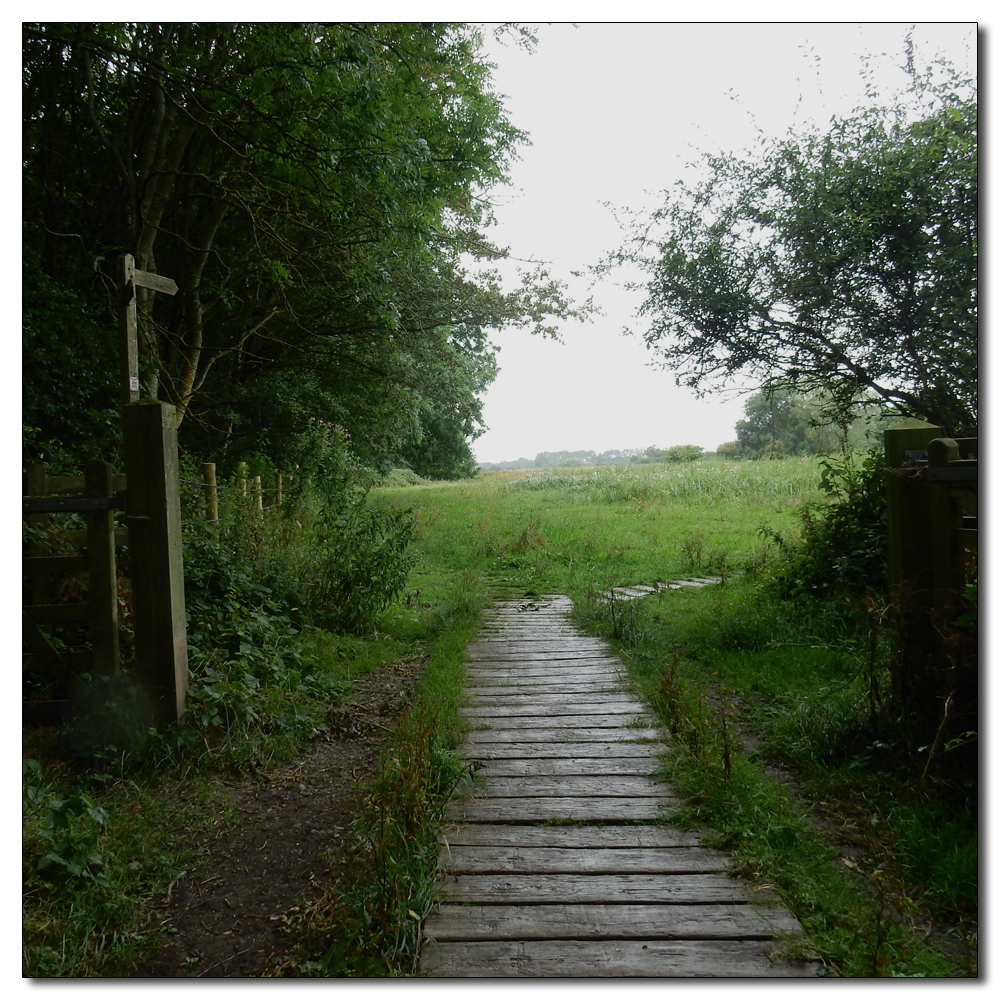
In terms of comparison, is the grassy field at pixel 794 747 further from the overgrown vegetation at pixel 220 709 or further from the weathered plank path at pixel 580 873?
the overgrown vegetation at pixel 220 709

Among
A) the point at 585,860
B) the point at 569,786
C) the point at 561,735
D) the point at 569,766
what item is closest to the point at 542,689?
the point at 561,735

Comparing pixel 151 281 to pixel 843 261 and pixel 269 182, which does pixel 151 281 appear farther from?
pixel 843 261

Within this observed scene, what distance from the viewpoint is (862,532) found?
21.3 ft

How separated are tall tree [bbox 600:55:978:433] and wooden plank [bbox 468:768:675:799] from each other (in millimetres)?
3594

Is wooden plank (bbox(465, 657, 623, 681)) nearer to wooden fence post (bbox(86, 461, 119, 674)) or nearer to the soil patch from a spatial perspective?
the soil patch

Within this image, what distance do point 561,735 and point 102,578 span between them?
2914mm

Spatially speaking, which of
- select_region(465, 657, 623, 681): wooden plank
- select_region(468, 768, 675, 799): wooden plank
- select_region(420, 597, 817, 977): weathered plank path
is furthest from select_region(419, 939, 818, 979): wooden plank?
select_region(465, 657, 623, 681): wooden plank

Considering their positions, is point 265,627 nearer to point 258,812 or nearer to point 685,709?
point 258,812

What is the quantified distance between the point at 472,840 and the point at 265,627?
2901mm

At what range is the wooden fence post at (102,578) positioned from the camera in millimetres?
3746

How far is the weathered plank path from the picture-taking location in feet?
7.27

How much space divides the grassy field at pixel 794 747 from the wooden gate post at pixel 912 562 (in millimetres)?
197

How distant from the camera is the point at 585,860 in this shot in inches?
109

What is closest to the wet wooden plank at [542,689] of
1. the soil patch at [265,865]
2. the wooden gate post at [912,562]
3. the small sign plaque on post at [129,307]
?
the soil patch at [265,865]
